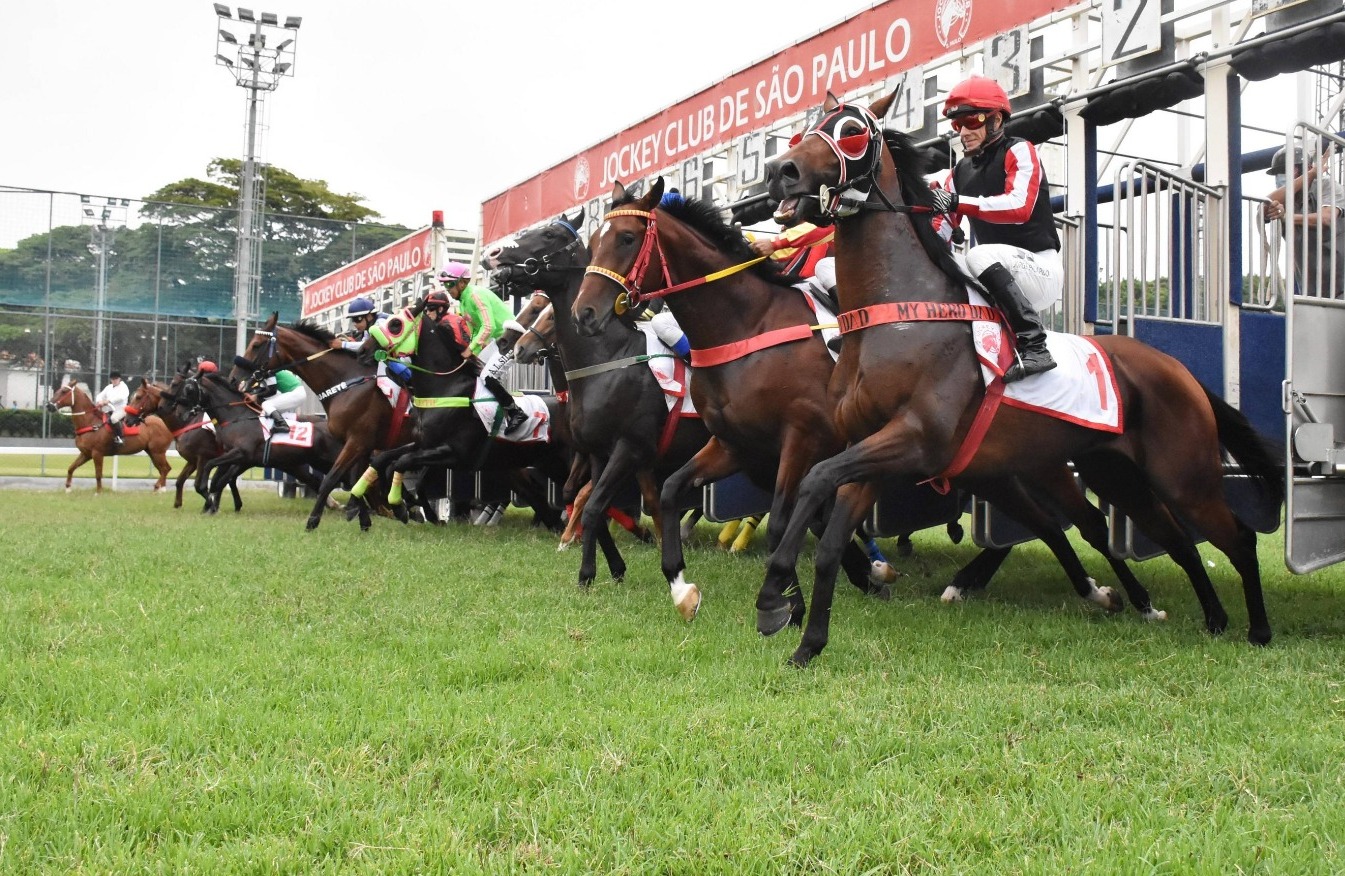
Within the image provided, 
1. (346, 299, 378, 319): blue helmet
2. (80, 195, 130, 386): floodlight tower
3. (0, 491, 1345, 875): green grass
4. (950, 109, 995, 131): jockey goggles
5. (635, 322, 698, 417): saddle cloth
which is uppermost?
(80, 195, 130, 386): floodlight tower

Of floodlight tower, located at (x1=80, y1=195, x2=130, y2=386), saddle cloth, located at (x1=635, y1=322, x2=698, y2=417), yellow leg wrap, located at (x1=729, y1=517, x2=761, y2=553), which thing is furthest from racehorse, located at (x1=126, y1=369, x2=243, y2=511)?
floodlight tower, located at (x1=80, y1=195, x2=130, y2=386)

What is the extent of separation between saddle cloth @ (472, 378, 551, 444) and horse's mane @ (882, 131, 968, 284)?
636 cm

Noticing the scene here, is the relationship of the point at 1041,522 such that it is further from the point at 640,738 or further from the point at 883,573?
the point at 640,738

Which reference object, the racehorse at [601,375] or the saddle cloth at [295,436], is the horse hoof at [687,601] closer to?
the racehorse at [601,375]

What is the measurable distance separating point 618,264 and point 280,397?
11.3 meters

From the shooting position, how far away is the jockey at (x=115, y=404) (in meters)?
20.7

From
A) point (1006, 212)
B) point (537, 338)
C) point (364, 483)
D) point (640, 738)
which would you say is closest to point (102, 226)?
point (364, 483)

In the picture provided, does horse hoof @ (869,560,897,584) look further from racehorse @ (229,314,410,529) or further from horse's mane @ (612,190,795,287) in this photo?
racehorse @ (229,314,410,529)

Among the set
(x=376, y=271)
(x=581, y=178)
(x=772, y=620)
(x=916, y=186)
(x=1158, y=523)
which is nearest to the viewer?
(x=772, y=620)

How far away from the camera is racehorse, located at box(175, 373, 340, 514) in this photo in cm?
1498

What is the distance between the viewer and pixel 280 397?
16.3 meters

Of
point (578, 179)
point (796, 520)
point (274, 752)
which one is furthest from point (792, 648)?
point (578, 179)

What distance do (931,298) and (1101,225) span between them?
4204mm

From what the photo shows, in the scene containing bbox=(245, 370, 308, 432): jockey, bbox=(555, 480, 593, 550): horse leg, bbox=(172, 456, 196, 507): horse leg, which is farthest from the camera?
bbox=(172, 456, 196, 507): horse leg
